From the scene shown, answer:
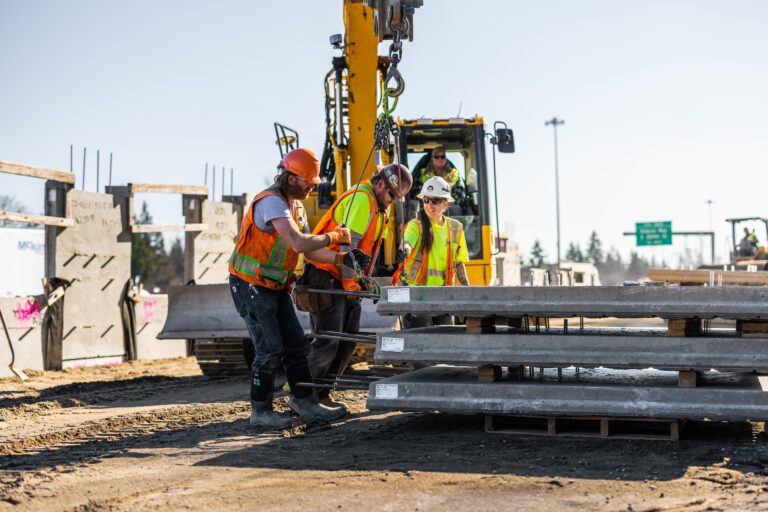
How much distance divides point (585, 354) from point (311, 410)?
91.4 inches

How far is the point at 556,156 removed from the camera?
5438 centimetres

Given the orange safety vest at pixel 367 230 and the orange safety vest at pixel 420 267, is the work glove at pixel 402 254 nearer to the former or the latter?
the orange safety vest at pixel 420 267

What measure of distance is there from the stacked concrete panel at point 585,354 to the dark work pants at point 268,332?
1.02 meters

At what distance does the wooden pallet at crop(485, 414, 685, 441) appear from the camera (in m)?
5.84

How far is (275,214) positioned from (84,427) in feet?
8.48

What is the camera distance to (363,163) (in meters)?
10.8

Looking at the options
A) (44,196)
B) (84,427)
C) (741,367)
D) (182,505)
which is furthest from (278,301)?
(44,196)

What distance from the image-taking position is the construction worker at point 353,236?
7.19 m

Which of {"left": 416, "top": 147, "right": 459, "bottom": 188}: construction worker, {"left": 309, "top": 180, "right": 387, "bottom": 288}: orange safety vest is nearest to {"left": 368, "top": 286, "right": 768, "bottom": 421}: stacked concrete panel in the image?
{"left": 309, "top": 180, "right": 387, "bottom": 288}: orange safety vest

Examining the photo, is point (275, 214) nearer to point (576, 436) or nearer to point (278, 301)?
point (278, 301)

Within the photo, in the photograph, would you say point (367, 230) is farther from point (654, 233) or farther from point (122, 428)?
point (654, 233)

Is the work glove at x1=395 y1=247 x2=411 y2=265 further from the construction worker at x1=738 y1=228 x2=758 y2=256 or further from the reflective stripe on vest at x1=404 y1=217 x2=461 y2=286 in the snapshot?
the construction worker at x1=738 y1=228 x2=758 y2=256

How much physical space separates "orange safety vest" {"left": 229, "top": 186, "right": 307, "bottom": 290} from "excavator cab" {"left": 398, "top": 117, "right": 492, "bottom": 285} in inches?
162

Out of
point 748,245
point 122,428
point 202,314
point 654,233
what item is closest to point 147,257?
point 654,233
